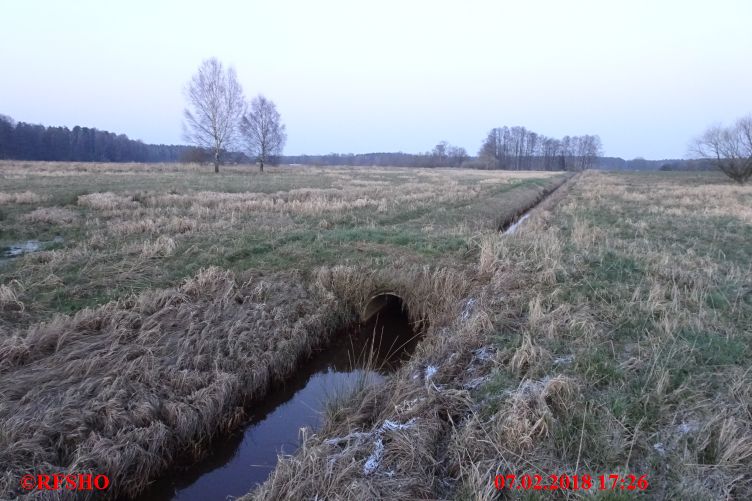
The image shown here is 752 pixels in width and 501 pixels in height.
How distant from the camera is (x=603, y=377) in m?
4.64

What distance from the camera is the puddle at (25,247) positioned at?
911cm

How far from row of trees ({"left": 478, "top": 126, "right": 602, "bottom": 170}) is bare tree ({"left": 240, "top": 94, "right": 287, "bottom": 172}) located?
8612cm

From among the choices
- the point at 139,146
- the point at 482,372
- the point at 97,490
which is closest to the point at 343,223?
the point at 482,372

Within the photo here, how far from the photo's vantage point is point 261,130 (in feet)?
179

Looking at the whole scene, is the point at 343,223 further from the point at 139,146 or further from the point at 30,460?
the point at 139,146

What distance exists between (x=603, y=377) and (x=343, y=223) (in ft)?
35.7

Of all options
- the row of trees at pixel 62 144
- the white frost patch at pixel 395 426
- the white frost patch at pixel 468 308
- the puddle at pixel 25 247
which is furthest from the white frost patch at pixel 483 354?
the row of trees at pixel 62 144

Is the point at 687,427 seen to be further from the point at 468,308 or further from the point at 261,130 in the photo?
the point at 261,130

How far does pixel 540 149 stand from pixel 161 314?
147 m

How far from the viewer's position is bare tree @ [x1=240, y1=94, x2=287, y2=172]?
53031 millimetres

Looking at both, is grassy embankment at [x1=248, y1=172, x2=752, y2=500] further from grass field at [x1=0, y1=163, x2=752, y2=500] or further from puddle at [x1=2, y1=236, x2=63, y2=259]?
puddle at [x1=2, y1=236, x2=63, y2=259]

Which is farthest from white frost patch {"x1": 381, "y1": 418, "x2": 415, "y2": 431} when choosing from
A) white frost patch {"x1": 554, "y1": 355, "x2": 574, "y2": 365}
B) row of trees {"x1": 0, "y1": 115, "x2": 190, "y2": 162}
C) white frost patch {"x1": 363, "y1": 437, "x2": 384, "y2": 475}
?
row of trees {"x1": 0, "y1": 115, "x2": 190, "y2": 162}

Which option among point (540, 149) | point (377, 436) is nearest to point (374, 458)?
point (377, 436)
